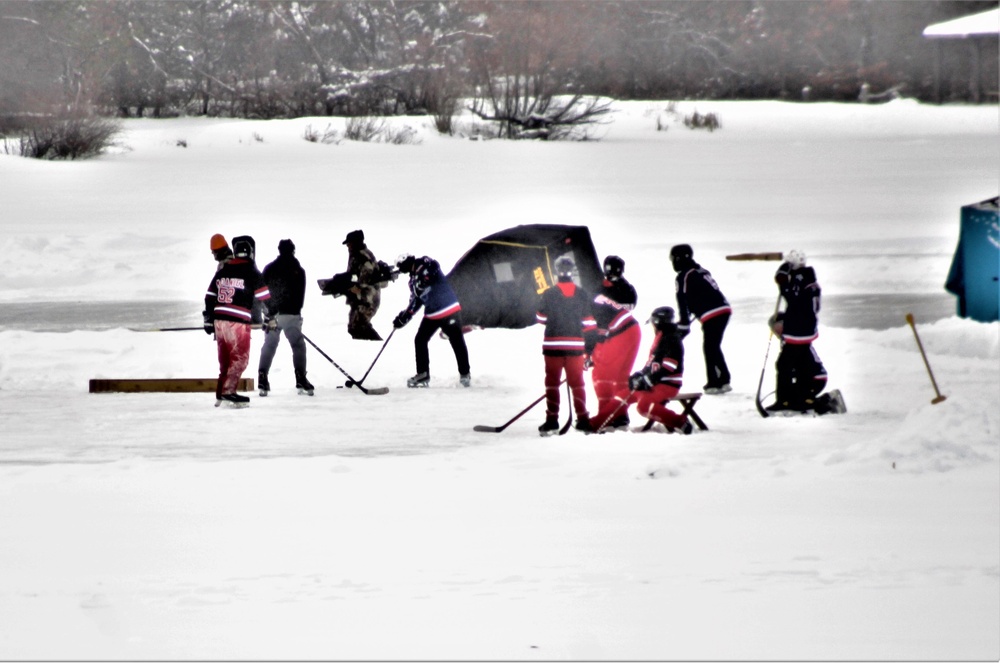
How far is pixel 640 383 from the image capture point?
32.2 ft

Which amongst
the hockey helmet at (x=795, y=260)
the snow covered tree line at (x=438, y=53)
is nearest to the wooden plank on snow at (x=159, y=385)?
the hockey helmet at (x=795, y=260)

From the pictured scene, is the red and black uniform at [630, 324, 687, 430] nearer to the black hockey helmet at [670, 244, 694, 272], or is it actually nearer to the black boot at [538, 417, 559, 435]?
the black boot at [538, 417, 559, 435]

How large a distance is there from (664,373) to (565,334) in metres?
0.76

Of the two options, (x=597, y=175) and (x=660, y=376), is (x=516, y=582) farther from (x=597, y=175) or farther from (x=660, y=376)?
(x=597, y=175)

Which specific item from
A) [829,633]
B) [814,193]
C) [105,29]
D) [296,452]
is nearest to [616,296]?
[296,452]

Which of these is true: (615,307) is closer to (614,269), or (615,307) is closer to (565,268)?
(614,269)

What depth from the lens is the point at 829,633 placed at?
5746mm

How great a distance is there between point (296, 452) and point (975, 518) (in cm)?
453

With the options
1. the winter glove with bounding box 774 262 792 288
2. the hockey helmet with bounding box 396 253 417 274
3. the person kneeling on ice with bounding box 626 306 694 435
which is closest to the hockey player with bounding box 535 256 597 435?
the person kneeling on ice with bounding box 626 306 694 435

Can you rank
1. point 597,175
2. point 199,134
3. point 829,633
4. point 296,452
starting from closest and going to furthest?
point 829,633
point 296,452
point 597,175
point 199,134

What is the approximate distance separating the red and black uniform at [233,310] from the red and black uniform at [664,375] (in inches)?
137

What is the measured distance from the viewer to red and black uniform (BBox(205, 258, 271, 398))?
Result: 11477mm

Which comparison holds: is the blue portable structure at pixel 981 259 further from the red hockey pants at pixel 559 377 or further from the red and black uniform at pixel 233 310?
the red and black uniform at pixel 233 310

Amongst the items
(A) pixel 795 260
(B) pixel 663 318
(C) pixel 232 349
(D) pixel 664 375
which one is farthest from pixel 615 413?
(C) pixel 232 349
